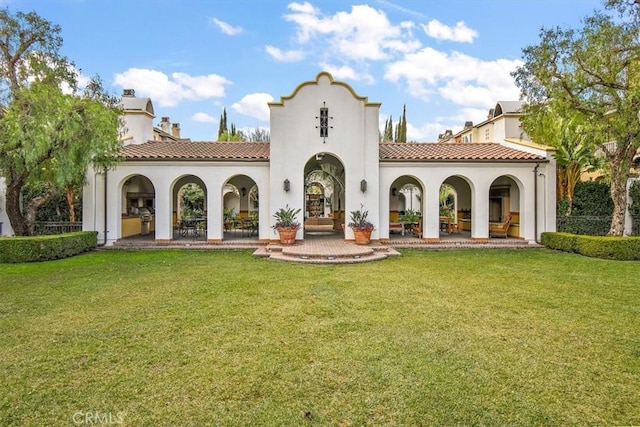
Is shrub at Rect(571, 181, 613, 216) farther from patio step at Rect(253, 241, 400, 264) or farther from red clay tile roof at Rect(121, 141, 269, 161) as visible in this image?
red clay tile roof at Rect(121, 141, 269, 161)

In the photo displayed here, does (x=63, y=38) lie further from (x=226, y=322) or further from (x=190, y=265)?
(x=226, y=322)

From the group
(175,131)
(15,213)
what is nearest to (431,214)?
(15,213)

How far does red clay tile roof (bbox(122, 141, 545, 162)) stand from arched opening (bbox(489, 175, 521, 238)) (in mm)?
2050

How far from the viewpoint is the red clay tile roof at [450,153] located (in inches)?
655

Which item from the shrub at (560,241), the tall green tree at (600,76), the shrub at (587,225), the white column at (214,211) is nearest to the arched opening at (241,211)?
the white column at (214,211)

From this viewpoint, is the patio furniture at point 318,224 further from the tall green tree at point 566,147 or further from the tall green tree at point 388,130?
the tall green tree at point 388,130

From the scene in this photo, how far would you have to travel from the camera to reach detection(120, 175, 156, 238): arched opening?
60.2 feet

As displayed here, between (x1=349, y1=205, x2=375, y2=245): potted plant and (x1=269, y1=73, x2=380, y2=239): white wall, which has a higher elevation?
(x1=269, y1=73, x2=380, y2=239): white wall

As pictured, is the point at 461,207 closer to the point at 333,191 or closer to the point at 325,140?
the point at 333,191

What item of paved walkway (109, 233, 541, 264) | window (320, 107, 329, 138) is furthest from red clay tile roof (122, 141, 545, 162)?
paved walkway (109, 233, 541, 264)

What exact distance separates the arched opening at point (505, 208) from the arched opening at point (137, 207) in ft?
60.1

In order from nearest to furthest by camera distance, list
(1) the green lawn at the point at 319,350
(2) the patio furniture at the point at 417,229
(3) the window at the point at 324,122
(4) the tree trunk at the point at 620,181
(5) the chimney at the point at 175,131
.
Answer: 1. (1) the green lawn at the point at 319,350
2. (4) the tree trunk at the point at 620,181
3. (3) the window at the point at 324,122
4. (2) the patio furniture at the point at 417,229
5. (5) the chimney at the point at 175,131

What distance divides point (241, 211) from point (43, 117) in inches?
566

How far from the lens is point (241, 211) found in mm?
25812
